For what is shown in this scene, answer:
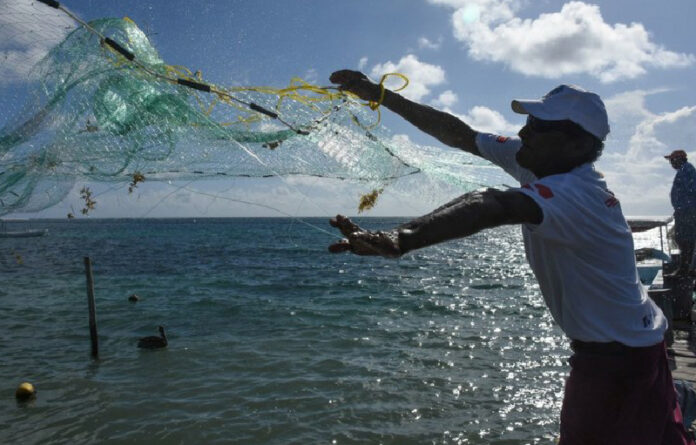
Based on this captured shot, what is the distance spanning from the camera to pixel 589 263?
204 centimetres

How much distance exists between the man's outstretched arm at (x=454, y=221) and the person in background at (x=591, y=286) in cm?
4

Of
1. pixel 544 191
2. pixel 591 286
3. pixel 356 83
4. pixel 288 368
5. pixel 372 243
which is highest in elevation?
pixel 356 83

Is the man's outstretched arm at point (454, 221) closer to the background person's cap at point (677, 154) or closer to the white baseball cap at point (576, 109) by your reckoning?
the white baseball cap at point (576, 109)

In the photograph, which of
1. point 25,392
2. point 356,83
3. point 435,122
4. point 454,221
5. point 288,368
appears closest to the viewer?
point 454,221

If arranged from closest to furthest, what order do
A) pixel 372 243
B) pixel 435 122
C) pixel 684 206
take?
pixel 372 243
pixel 435 122
pixel 684 206

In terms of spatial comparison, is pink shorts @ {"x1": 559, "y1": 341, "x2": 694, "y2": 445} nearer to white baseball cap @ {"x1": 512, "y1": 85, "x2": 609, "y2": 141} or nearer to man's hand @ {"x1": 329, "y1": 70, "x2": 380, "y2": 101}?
white baseball cap @ {"x1": 512, "y1": 85, "x2": 609, "y2": 141}

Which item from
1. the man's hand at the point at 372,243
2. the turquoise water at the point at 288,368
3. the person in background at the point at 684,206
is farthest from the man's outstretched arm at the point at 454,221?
the person in background at the point at 684,206

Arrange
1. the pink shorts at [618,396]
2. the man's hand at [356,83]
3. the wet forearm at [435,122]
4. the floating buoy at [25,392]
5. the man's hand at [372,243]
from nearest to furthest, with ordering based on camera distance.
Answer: the man's hand at [372,243], the pink shorts at [618,396], the wet forearm at [435,122], the man's hand at [356,83], the floating buoy at [25,392]

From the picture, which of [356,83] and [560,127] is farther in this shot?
[356,83]

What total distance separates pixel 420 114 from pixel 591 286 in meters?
1.85

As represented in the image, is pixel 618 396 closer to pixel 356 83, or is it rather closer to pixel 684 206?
pixel 356 83

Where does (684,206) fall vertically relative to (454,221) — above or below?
above

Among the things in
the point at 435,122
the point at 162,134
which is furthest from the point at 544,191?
the point at 162,134

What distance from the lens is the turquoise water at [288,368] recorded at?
7406mm
